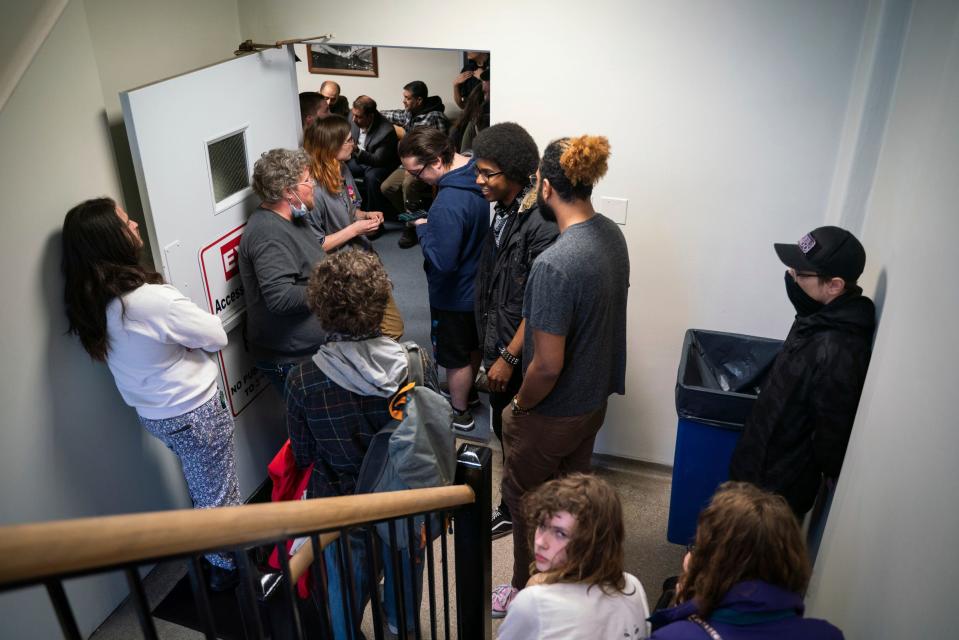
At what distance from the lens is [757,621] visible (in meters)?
1.38

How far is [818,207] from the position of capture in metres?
2.86

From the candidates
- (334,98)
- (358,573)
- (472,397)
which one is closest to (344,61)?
(334,98)

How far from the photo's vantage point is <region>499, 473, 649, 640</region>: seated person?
1.54 meters

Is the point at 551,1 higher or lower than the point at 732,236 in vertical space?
higher

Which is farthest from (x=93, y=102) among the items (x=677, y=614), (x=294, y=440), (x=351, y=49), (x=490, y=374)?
(x=351, y=49)

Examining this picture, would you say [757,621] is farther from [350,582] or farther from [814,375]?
[814,375]

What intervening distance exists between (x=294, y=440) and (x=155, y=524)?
1.57 meters

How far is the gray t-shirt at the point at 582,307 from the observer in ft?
7.18

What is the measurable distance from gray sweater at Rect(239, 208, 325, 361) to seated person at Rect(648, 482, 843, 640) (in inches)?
71.5

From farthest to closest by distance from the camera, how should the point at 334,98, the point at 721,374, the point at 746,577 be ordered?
the point at 334,98 → the point at 721,374 → the point at 746,577

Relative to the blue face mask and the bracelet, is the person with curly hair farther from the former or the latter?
the blue face mask

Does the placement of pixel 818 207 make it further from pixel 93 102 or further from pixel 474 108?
pixel 474 108

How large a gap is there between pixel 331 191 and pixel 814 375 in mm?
2279

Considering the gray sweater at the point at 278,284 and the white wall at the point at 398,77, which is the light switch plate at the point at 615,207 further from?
the white wall at the point at 398,77
